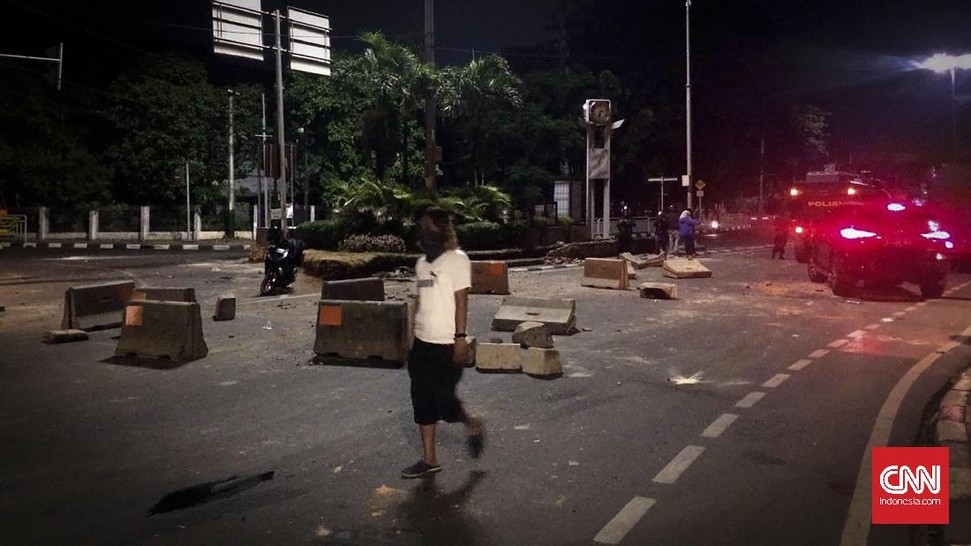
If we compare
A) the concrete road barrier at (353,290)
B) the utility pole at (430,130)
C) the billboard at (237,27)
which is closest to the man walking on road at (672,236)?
the utility pole at (430,130)

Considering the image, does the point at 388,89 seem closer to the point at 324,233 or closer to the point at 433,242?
the point at 324,233

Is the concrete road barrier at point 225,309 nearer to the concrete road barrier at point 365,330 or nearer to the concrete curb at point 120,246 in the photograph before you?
the concrete road barrier at point 365,330

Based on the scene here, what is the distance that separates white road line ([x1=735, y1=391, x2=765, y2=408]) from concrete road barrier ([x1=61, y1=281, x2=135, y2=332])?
8.87m

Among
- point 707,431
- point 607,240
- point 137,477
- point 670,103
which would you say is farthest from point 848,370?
point 670,103

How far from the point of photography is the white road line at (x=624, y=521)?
4.90m

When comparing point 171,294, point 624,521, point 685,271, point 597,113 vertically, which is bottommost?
point 624,521

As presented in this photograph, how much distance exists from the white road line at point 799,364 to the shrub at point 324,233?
14.8 meters

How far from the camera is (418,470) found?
19.6 feet

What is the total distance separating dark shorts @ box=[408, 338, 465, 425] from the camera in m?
6.04

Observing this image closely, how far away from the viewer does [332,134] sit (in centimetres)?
4584

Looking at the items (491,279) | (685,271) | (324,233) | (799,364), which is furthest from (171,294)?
(685,271)

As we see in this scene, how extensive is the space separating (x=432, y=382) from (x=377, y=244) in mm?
16108

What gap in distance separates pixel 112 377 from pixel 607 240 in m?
20.3

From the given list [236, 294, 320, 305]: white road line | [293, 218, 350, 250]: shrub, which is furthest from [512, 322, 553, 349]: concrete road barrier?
[293, 218, 350, 250]: shrub
